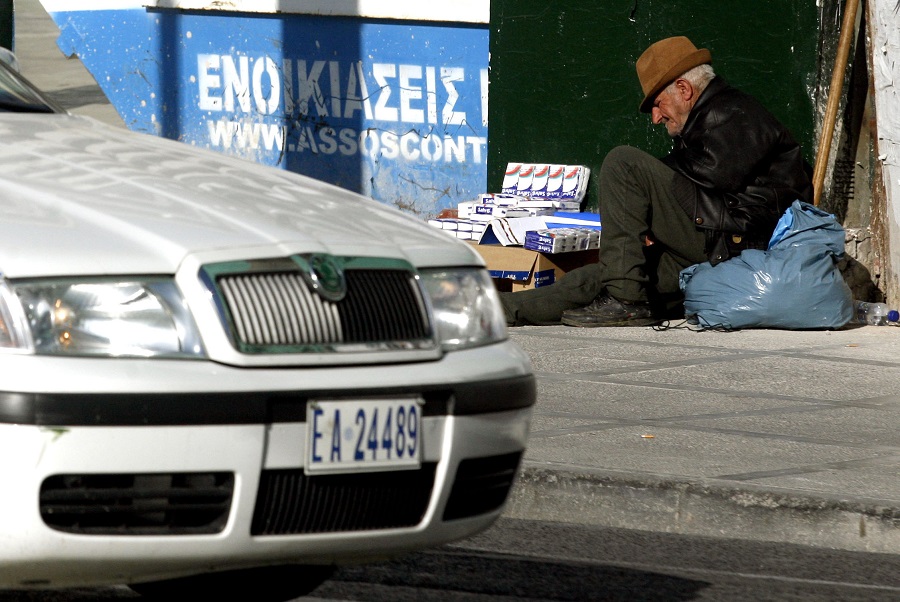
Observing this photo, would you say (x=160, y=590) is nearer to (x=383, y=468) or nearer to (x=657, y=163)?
(x=383, y=468)

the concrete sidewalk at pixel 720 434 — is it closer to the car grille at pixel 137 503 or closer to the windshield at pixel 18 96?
the windshield at pixel 18 96

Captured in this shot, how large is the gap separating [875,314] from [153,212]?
18.9 ft

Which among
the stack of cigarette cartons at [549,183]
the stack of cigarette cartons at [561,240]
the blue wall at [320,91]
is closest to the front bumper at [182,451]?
the stack of cigarette cartons at [561,240]

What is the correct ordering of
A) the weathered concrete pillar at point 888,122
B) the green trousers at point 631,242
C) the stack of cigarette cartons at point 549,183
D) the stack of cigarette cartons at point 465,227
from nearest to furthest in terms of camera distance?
the green trousers at point 631,242 < the weathered concrete pillar at point 888,122 < the stack of cigarette cartons at point 465,227 < the stack of cigarette cartons at point 549,183

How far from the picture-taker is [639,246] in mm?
7645

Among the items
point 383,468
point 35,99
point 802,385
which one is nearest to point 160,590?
point 383,468

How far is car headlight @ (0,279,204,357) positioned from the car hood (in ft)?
0.10

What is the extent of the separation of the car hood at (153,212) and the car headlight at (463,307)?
0.03m

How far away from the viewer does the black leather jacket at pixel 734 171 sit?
7520 millimetres

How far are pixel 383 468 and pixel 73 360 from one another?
607 mm

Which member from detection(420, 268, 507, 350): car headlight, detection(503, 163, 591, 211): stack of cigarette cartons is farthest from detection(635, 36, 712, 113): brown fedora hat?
detection(420, 268, 507, 350): car headlight

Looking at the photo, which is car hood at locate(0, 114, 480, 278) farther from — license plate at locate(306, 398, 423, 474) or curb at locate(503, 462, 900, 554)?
curb at locate(503, 462, 900, 554)

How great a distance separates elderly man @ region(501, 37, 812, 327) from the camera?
7.55 meters

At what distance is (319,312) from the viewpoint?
9.70 ft
